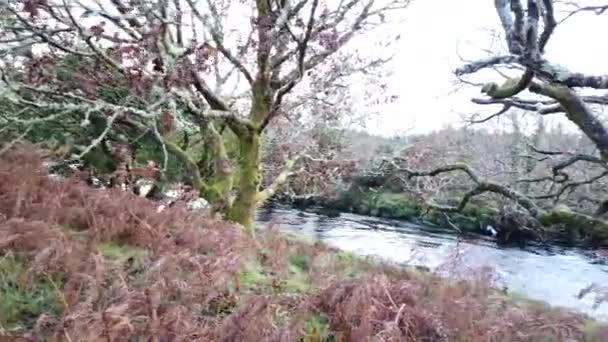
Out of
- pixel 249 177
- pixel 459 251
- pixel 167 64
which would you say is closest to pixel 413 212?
pixel 459 251

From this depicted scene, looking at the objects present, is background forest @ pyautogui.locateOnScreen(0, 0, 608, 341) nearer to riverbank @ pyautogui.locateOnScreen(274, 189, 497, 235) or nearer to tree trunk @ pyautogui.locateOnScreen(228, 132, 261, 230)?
tree trunk @ pyautogui.locateOnScreen(228, 132, 261, 230)

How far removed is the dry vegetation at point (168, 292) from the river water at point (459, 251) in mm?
4039

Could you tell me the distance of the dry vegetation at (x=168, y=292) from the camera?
4125 millimetres

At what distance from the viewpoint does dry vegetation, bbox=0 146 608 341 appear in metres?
4.12

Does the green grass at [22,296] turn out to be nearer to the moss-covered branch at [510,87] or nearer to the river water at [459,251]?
the moss-covered branch at [510,87]

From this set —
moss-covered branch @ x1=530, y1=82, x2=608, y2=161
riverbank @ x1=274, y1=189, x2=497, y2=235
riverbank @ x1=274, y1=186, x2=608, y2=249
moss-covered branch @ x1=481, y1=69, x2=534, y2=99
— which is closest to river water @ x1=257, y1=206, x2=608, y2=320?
riverbank @ x1=274, y1=186, x2=608, y2=249

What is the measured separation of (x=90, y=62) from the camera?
938 cm

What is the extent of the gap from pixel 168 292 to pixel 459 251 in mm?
8296

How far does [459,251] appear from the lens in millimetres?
11711

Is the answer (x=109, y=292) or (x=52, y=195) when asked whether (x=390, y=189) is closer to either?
(x=52, y=195)

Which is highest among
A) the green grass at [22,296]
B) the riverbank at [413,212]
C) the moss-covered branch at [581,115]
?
the moss-covered branch at [581,115]

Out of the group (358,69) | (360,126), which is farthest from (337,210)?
(358,69)

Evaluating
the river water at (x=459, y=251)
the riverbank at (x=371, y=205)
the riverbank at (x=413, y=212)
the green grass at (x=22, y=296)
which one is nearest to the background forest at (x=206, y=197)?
the green grass at (x=22, y=296)

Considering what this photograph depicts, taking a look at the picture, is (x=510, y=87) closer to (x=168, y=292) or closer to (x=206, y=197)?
(x=168, y=292)
